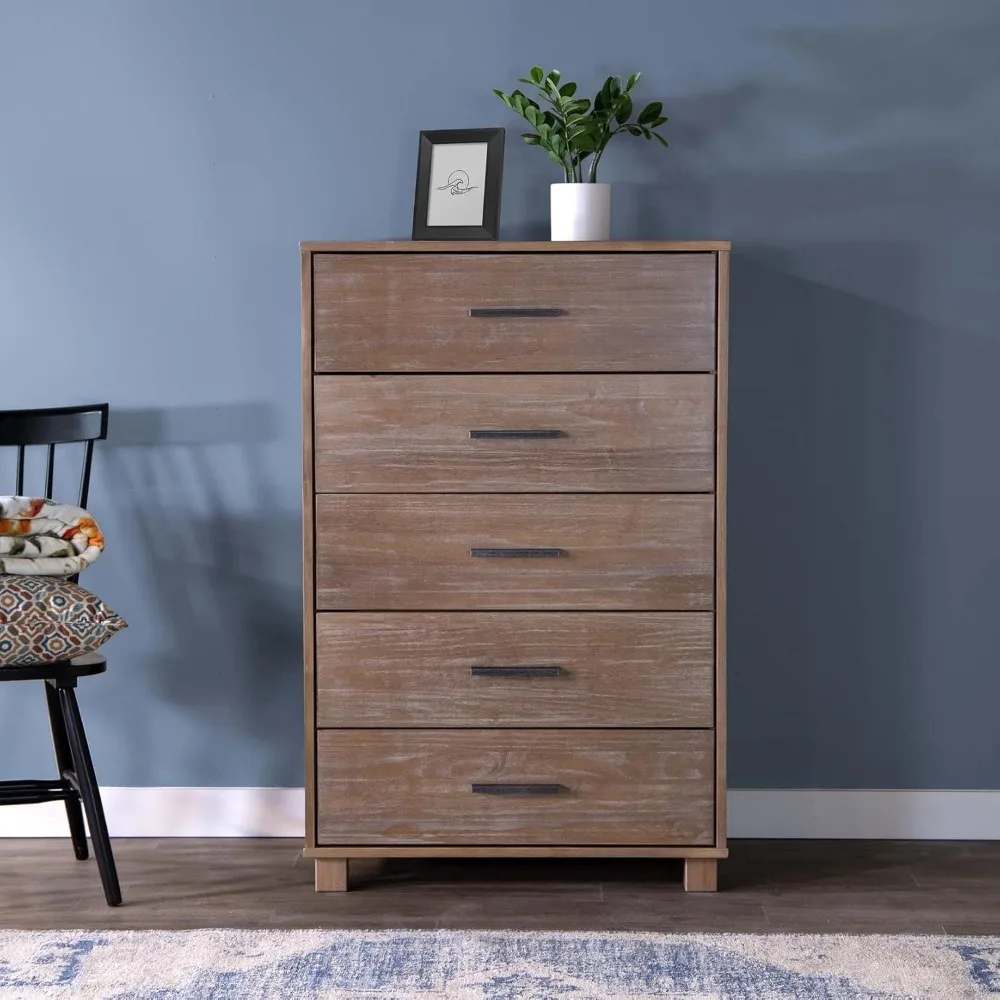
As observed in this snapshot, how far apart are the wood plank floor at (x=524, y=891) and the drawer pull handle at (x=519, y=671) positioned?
406 millimetres

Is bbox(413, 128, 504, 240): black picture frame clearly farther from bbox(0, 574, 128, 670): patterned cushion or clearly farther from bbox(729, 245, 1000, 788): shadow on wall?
bbox(0, 574, 128, 670): patterned cushion

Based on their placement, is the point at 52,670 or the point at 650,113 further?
the point at 650,113

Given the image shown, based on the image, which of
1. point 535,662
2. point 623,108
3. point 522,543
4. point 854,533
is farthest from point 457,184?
point 854,533

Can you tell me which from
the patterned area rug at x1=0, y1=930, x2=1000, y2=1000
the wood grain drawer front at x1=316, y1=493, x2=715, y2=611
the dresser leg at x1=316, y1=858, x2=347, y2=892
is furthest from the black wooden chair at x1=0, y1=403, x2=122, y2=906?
the wood grain drawer front at x1=316, y1=493, x2=715, y2=611

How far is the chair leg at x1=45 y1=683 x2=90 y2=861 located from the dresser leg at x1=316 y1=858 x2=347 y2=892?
50cm

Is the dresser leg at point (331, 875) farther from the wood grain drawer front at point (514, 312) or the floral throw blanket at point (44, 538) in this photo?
the wood grain drawer front at point (514, 312)

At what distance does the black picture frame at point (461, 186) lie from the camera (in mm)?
2297

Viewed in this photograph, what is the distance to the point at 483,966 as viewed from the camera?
6.05ft

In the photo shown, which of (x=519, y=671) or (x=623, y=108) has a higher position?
(x=623, y=108)

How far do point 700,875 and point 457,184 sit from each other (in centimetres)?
139

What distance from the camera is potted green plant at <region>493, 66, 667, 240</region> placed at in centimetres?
223

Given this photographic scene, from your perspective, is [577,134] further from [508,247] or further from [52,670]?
[52,670]

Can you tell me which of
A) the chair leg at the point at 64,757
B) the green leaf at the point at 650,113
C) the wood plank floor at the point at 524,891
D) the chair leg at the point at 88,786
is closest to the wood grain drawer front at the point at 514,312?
the green leaf at the point at 650,113

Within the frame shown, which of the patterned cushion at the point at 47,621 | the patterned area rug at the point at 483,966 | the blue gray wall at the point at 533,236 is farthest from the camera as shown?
the blue gray wall at the point at 533,236
